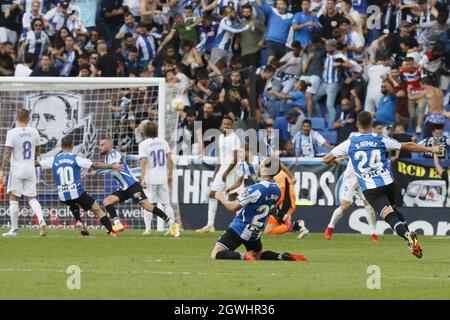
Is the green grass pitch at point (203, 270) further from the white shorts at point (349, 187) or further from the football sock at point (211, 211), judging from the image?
the football sock at point (211, 211)

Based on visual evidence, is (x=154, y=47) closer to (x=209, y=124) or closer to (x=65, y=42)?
(x=65, y=42)

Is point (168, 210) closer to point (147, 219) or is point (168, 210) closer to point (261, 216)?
point (147, 219)

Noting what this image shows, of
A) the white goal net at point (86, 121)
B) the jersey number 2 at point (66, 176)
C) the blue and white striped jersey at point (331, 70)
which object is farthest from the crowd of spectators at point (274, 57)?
the jersey number 2 at point (66, 176)

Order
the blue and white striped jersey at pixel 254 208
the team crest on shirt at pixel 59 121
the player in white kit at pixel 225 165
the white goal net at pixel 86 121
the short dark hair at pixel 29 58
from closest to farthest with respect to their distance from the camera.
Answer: the blue and white striped jersey at pixel 254 208, the player in white kit at pixel 225 165, the white goal net at pixel 86 121, the team crest on shirt at pixel 59 121, the short dark hair at pixel 29 58

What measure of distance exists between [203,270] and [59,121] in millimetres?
12564

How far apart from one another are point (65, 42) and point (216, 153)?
6.62 metres

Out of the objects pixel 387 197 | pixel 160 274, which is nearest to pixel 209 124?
pixel 387 197

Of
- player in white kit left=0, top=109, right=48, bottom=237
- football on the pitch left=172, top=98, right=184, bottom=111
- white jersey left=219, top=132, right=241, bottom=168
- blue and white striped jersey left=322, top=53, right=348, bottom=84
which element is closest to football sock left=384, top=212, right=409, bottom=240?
player in white kit left=0, top=109, right=48, bottom=237

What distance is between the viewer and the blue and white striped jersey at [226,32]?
29.8 m

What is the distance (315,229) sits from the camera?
25703 mm

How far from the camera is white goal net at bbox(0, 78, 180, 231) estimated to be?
86.2ft

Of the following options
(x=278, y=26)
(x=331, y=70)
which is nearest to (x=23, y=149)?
(x=331, y=70)

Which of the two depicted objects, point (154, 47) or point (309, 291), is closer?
point (309, 291)

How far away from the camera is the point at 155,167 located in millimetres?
24297
